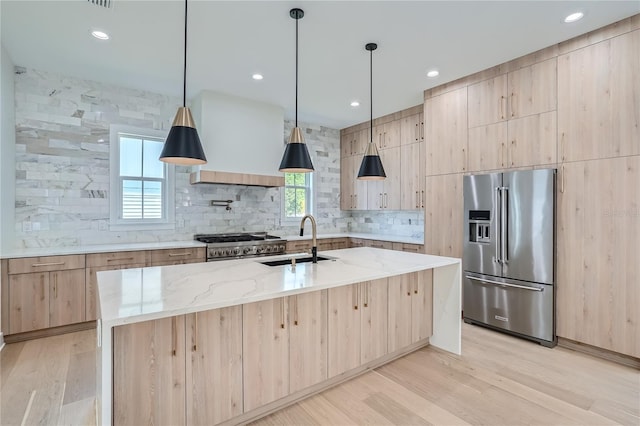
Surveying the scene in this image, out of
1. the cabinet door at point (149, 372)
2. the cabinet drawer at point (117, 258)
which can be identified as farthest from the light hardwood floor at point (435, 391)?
the cabinet drawer at point (117, 258)

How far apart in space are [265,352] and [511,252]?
2709 millimetres

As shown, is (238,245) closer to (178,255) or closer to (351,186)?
(178,255)

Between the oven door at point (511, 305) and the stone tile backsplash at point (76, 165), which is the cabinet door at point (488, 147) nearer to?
the oven door at point (511, 305)

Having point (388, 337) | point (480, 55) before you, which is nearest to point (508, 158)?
point (480, 55)

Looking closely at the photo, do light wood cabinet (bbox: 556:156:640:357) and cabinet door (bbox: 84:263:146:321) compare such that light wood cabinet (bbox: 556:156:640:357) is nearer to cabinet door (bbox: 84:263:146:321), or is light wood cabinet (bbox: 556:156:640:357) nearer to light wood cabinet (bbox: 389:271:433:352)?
light wood cabinet (bbox: 389:271:433:352)

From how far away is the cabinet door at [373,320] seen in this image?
8.21 ft

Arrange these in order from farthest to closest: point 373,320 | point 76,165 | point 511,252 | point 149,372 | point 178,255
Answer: point 178,255
point 76,165
point 511,252
point 373,320
point 149,372

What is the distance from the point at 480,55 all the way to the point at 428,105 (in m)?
0.99

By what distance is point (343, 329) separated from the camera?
2383 millimetres

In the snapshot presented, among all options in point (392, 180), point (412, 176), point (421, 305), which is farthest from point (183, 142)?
point (392, 180)

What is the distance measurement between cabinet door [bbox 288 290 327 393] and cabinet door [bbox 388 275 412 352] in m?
0.70

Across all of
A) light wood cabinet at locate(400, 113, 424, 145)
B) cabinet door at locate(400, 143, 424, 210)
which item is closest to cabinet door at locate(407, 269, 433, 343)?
cabinet door at locate(400, 143, 424, 210)

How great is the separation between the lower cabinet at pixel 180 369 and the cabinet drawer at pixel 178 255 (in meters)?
2.35

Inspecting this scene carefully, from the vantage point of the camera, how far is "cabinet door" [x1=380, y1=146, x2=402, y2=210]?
5.15m
